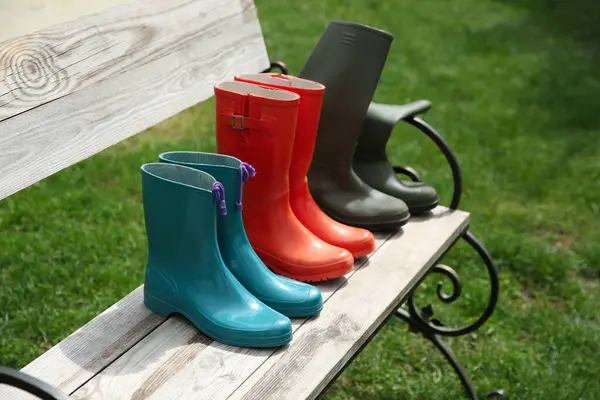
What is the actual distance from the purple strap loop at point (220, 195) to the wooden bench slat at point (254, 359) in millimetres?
242

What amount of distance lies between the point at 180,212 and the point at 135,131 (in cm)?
66

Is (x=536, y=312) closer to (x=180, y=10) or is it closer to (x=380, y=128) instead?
(x=380, y=128)

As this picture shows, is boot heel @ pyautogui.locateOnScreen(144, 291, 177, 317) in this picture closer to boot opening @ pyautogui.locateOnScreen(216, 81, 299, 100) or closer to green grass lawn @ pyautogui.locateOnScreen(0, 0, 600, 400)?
boot opening @ pyautogui.locateOnScreen(216, 81, 299, 100)

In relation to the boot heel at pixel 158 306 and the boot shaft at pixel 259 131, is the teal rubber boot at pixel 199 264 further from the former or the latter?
the boot shaft at pixel 259 131

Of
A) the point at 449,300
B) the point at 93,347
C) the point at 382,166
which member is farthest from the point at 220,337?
the point at 449,300

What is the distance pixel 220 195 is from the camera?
1.41m

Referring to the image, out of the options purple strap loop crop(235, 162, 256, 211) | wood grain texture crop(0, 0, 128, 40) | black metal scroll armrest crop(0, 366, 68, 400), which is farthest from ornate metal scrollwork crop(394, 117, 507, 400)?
black metal scroll armrest crop(0, 366, 68, 400)

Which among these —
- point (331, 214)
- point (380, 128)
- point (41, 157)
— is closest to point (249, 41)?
point (380, 128)

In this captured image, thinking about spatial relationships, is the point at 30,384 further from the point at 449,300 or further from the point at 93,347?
the point at 449,300

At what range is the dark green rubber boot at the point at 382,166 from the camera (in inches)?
82.5

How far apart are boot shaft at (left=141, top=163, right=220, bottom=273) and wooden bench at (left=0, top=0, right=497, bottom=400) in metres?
0.15

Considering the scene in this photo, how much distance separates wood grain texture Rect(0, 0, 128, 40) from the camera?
1.76 meters

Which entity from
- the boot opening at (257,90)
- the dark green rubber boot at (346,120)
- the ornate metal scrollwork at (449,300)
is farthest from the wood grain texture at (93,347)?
the ornate metal scrollwork at (449,300)

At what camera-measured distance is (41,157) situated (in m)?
1.73
